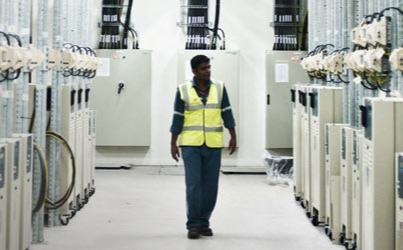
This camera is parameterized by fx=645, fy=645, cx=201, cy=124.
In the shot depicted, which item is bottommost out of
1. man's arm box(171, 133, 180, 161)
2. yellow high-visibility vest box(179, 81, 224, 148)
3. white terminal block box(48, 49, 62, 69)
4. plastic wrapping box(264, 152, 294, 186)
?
plastic wrapping box(264, 152, 294, 186)

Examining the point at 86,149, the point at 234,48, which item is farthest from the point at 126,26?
the point at 86,149

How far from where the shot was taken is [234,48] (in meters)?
9.64

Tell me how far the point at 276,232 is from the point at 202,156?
3.29 feet

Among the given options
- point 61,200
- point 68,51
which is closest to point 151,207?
point 61,200

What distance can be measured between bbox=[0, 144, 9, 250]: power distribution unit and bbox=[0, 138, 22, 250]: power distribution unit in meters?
0.04

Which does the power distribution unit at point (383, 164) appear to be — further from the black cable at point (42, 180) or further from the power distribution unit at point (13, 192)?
the black cable at point (42, 180)

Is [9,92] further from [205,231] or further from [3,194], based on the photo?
[205,231]

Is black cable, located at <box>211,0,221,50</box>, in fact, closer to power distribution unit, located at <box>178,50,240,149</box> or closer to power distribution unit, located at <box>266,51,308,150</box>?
power distribution unit, located at <box>178,50,240,149</box>

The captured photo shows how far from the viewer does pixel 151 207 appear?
6789mm

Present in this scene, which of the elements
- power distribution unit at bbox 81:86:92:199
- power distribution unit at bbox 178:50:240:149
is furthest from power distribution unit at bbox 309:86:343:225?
power distribution unit at bbox 178:50:240:149

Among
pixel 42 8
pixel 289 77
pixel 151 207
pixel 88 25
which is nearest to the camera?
pixel 42 8

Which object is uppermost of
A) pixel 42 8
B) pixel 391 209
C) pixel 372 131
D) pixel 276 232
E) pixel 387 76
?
pixel 42 8

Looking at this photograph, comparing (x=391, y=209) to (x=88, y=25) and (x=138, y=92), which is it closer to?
(x=88, y=25)

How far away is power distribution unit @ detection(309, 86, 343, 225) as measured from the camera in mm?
5562
